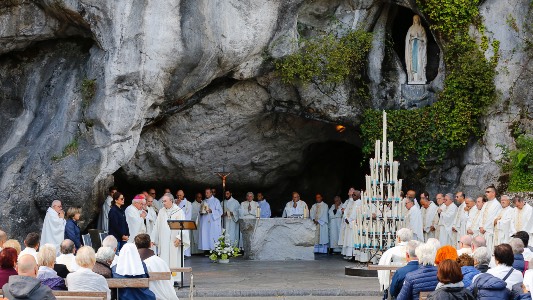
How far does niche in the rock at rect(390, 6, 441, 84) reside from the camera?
24.6 metres

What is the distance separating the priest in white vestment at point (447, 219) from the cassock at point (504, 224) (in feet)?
5.35

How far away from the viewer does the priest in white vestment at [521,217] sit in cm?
2027

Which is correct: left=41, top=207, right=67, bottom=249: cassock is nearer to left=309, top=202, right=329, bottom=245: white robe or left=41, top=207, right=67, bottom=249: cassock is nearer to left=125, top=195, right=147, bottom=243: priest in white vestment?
left=125, top=195, right=147, bottom=243: priest in white vestment

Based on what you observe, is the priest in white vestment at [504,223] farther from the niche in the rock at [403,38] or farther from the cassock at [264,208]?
the cassock at [264,208]

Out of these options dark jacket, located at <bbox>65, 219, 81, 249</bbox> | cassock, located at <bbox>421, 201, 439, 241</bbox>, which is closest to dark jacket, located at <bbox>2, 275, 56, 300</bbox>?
dark jacket, located at <bbox>65, 219, 81, 249</bbox>

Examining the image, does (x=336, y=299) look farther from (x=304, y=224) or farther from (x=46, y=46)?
(x=46, y=46)

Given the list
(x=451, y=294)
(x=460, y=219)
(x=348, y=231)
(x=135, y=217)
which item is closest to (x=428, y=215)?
(x=460, y=219)

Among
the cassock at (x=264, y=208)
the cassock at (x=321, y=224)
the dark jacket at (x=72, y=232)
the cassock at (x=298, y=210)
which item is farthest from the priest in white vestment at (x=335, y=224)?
the dark jacket at (x=72, y=232)

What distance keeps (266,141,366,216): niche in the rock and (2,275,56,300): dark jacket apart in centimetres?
1963

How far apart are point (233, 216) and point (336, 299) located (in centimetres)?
1043

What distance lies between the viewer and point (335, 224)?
1057 inches

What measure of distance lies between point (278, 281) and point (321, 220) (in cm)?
779

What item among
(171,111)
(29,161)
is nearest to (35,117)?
(29,161)

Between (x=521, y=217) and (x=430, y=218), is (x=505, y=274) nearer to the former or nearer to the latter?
(x=521, y=217)
